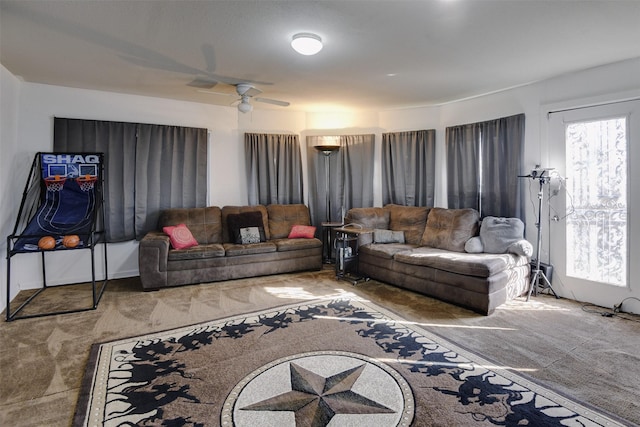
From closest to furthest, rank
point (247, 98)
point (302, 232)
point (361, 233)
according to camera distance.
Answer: point (247, 98) < point (361, 233) < point (302, 232)

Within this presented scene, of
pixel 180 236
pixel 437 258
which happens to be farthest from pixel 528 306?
pixel 180 236

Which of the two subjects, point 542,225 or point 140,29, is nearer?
point 140,29

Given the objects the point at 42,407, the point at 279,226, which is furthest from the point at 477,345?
the point at 279,226

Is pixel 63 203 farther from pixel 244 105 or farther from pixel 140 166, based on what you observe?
pixel 244 105

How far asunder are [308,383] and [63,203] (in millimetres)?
3694

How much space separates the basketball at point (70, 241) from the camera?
3531 millimetres

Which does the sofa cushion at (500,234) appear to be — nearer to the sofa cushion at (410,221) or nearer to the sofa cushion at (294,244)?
the sofa cushion at (410,221)

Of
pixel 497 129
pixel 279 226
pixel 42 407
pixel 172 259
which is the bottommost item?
pixel 42 407

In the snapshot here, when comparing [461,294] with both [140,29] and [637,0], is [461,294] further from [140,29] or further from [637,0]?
[140,29]

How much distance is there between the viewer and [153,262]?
13.6 ft

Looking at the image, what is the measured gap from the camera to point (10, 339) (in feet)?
9.32

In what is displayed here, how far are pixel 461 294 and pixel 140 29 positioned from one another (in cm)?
380

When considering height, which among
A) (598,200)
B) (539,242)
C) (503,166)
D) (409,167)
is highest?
(409,167)

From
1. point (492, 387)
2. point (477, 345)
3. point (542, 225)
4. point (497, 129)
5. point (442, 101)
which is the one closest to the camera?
point (492, 387)
